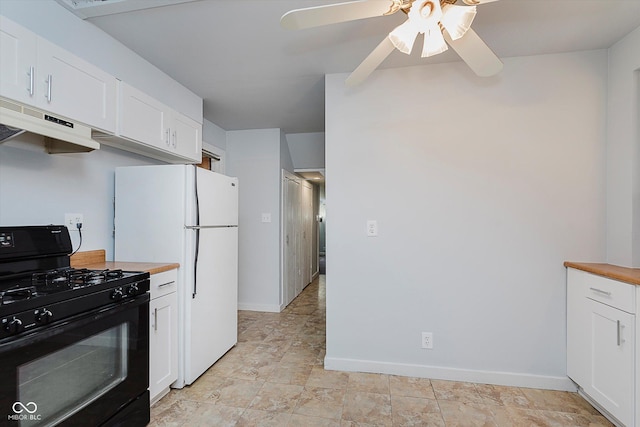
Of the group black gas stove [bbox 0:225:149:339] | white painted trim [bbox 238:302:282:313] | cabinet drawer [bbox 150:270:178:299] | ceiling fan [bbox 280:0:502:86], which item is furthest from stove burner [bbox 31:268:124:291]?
white painted trim [bbox 238:302:282:313]

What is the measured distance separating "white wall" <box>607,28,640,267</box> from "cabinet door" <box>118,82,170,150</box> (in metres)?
3.26

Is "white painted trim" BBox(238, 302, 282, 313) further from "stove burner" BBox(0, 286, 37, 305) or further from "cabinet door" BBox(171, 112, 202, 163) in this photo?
"stove burner" BBox(0, 286, 37, 305)

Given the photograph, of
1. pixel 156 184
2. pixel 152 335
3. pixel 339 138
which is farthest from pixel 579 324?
pixel 156 184

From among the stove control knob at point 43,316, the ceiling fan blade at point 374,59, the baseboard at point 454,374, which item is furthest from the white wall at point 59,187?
the baseboard at point 454,374

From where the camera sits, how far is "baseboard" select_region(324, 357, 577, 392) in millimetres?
2216

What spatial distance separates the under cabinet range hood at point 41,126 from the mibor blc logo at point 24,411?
112 centimetres

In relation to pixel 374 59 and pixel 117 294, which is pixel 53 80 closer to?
pixel 117 294

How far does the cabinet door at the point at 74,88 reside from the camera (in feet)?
5.10

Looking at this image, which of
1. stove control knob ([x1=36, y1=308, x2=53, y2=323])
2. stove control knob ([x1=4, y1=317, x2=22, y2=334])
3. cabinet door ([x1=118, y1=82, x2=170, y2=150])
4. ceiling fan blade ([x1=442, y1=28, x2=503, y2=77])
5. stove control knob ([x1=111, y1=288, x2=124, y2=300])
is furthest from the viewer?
cabinet door ([x1=118, y1=82, x2=170, y2=150])

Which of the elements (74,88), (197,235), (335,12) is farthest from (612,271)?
(74,88)

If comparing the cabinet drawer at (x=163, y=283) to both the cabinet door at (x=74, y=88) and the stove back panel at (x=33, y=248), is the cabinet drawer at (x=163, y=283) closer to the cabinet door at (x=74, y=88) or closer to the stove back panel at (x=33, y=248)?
the stove back panel at (x=33, y=248)

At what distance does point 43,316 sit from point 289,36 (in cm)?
198

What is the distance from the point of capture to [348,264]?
8.20 ft

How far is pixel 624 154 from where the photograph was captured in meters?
2.06
